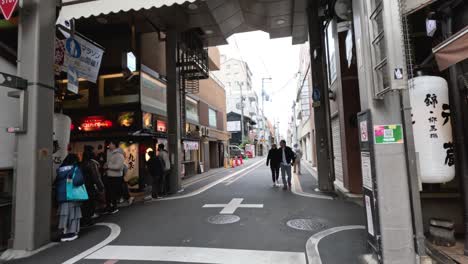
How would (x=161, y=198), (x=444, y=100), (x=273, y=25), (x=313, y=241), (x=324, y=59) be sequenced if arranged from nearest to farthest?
(x=444, y=100) → (x=313, y=241) → (x=161, y=198) → (x=324, y=59) → (x=273, y=25)

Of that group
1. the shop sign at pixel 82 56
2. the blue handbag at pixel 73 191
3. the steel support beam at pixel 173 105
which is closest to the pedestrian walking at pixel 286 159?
the steel support beam at pixel 173 105

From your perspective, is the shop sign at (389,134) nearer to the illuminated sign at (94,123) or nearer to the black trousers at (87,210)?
the black trousers at (87,210)

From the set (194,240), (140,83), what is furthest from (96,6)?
(140,83)

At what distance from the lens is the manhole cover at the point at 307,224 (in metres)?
6.00

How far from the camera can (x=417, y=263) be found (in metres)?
3.71

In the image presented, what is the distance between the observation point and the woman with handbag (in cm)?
567

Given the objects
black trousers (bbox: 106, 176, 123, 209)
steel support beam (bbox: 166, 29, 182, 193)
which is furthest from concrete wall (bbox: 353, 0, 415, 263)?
steel support beam (bbox: 166, 29, 182, 193)

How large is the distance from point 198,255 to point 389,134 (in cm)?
345

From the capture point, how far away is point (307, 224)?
20.6ft

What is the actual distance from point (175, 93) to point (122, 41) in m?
3.57

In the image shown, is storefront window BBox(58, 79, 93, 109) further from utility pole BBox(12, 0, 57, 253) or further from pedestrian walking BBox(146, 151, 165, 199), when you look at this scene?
utility pole BBox(12, 0, 57, 253)

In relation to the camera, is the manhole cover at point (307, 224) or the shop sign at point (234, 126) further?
the shop sign at point (234, 126)

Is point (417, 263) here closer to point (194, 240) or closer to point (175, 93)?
point (194, 240)

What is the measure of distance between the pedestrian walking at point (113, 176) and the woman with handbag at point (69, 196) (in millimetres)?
2118
